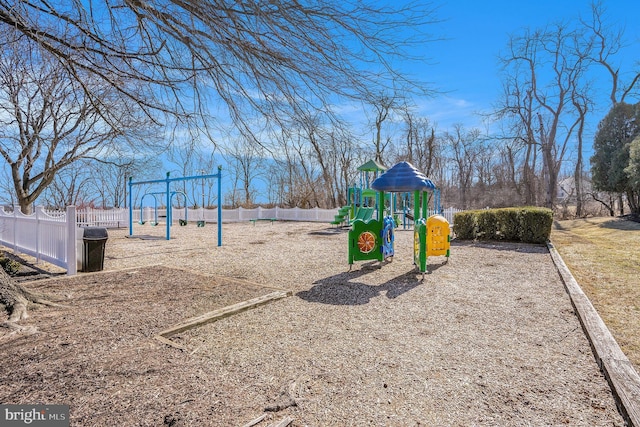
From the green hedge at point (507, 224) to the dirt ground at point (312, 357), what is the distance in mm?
5007

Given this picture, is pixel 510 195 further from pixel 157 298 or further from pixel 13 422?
pixel 13 422

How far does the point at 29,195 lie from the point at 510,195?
1259 inches

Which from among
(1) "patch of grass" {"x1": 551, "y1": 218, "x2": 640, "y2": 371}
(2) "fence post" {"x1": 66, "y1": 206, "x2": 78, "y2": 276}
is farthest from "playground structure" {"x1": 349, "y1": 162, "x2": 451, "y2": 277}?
(2) "fence post" {"x1": 66, "y1": 206, "x2": 78, "y2": 276}

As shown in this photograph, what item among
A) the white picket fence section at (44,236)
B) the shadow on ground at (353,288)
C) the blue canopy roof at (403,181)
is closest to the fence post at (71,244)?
the white picket fence section at (44,236)

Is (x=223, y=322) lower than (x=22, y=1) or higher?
lower

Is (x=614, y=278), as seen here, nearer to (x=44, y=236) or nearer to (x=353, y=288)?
(x=353, y=288)

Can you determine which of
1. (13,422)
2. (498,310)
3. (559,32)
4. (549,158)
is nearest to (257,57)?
(13,422)

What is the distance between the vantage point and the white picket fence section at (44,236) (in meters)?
5.99

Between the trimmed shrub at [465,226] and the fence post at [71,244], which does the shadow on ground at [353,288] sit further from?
the trimmed shrub at [465,226]

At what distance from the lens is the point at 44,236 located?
23.0 ft

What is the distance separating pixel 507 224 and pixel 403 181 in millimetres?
5615

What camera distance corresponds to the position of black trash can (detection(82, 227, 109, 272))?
610 centimetres

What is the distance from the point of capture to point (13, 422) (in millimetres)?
1981

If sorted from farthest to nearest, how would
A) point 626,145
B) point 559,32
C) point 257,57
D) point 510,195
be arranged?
point 510,195 < point 559,32 < point 626,145 < point 257,57
